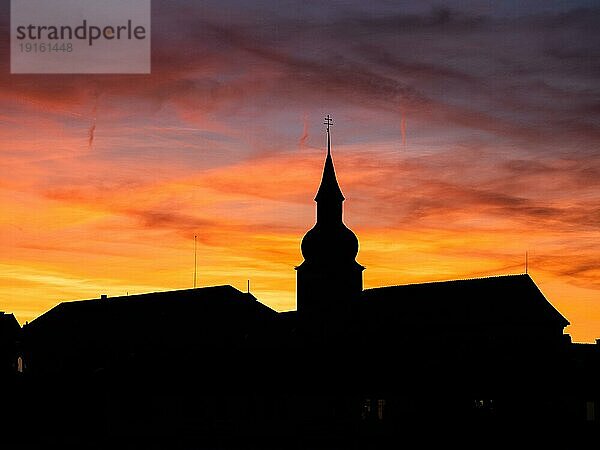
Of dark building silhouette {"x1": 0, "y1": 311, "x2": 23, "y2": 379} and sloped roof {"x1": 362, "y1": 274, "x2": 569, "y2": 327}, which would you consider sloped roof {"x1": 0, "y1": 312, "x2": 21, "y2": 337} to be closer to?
dark building silhouette {"x1": 0, "y1": 311, "x2": 23, "y2": 379}

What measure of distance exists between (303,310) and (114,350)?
642 inches

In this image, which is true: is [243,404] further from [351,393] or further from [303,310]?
[303,310]

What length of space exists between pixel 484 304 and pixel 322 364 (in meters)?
15.1

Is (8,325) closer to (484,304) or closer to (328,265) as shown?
(328,265)

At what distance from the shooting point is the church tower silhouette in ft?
290

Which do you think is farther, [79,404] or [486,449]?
[79,404]

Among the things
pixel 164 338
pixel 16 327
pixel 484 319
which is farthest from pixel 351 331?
pixel 16 327

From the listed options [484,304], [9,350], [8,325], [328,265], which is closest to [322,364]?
[484,304]

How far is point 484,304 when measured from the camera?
7769 cm

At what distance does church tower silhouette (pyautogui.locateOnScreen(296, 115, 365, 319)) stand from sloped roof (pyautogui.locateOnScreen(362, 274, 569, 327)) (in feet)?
27.7

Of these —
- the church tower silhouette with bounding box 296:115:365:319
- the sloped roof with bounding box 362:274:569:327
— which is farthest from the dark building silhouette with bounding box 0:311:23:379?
the sloped roof with bounding box 362:274:569:327


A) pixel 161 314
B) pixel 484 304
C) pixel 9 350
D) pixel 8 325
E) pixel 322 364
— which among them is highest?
pixel 8 325

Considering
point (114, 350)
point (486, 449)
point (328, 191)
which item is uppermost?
point (328, 191)

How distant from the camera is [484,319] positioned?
7731 cm
